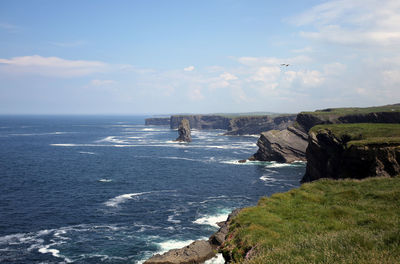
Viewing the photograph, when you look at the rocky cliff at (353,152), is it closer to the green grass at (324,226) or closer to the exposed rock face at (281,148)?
the green grass at (324,226)

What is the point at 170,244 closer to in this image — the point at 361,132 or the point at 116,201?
the point at 116,201

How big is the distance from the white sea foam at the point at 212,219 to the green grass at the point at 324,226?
53.6 ft

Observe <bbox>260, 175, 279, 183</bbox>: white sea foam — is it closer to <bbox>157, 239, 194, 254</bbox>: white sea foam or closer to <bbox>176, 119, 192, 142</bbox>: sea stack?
<bbox>157, 239, 194, 254</bbox>: white sea foam

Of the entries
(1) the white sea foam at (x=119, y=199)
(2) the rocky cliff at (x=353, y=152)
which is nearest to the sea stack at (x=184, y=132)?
(2) the rocky cliff at (x=353, y=152)

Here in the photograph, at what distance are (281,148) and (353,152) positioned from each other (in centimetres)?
5223

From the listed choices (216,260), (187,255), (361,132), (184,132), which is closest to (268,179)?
(361,132)

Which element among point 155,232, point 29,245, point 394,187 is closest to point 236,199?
point 155,232

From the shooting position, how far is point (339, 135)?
2837 inches

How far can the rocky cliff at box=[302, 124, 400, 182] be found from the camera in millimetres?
50594

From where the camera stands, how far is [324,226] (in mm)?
21938

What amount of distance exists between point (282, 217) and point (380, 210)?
7.90 metres

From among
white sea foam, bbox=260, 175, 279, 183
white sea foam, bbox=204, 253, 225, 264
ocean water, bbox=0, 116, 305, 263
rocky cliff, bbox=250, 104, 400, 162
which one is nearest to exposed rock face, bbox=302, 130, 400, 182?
white sea foam, bbox=260, 175, 279, 183

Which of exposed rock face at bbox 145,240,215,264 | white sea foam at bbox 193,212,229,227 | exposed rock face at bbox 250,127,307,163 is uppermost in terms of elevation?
exposed rock face at bbox 250,127,307,163

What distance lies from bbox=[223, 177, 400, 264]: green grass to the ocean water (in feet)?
36.7
